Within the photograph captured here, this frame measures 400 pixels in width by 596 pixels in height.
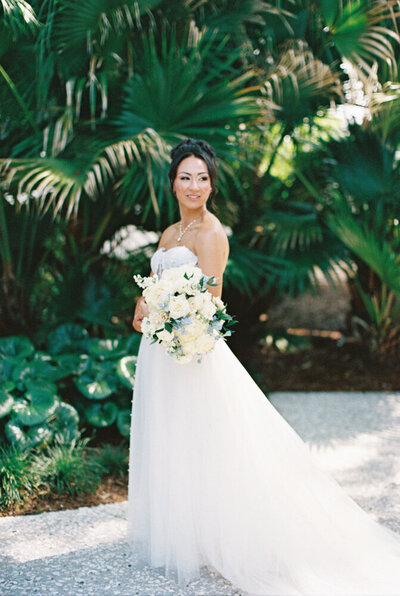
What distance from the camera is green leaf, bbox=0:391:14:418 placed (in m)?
4.11

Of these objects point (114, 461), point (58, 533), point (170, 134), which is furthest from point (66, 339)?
point (58, 533)

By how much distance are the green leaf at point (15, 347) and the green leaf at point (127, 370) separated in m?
0.70

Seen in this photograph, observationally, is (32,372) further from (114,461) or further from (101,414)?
(114,461)

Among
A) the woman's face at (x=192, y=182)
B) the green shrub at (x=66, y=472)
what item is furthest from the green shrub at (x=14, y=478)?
the woman's face at (x=192, y=182)

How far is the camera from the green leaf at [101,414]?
4531mm

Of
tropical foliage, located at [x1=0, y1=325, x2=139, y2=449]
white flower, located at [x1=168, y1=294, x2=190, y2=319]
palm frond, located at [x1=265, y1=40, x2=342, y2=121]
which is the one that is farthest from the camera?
palm frond, located at [x1=265, y1=40, x2=342, y2=121]

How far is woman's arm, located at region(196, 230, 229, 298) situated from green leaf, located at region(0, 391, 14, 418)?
2.01 metres

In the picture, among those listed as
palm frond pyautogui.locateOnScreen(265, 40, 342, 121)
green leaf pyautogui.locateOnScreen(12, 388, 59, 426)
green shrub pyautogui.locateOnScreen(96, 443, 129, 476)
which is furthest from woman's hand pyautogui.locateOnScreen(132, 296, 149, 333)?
palm frond pyautogui.locateOnScreen(265, 40, 342, 121)

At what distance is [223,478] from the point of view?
2799 mm

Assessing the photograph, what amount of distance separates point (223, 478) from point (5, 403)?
6.27 ft

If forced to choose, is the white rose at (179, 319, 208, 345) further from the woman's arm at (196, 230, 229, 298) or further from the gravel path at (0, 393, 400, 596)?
the gravel path at (0, 393, 400, 596)

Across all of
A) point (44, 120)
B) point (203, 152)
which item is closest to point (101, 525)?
point (203, 152)

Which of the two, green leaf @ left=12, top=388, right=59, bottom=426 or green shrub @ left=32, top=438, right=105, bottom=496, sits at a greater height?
green leaf @ left=12, top=388, right=59, bottom=426

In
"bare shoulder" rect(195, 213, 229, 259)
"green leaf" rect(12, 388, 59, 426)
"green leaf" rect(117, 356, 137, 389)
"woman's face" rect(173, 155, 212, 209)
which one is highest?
"woman's face" rect(173, 155, 212, 209)
